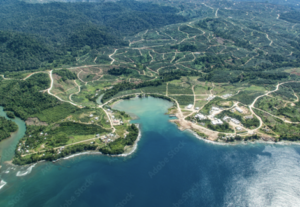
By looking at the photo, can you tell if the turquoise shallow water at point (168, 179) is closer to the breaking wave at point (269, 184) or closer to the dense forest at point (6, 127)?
the breaking wave at point (269, 184)

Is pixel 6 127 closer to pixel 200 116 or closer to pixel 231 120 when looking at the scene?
pixel 200 116

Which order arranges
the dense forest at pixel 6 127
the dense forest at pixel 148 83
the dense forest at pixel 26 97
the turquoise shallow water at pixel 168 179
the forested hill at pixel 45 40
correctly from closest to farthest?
the turquoise shallow water at pixel 168 179
the dense forest at pixel 6 127
the dense forest at pixel 26 97
the dense forest at pixel 148 83
the forested hill at pixel 45 40

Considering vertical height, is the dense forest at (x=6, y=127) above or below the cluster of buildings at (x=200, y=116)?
above

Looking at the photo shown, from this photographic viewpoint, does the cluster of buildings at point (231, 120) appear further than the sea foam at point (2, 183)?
Yes

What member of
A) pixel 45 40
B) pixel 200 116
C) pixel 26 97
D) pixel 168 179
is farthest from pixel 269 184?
pixel 45 40

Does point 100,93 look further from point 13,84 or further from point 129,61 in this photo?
point 129,61

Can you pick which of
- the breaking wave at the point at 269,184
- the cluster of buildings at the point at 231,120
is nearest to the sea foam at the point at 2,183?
the breaking wave at the point at 269,184

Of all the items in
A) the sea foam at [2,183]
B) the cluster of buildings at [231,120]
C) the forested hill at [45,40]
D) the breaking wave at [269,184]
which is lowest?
the breaking wave at [269,184]

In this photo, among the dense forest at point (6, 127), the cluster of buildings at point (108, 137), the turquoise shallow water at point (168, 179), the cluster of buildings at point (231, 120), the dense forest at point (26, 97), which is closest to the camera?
the turquoise shallow water at point (168, 179)
